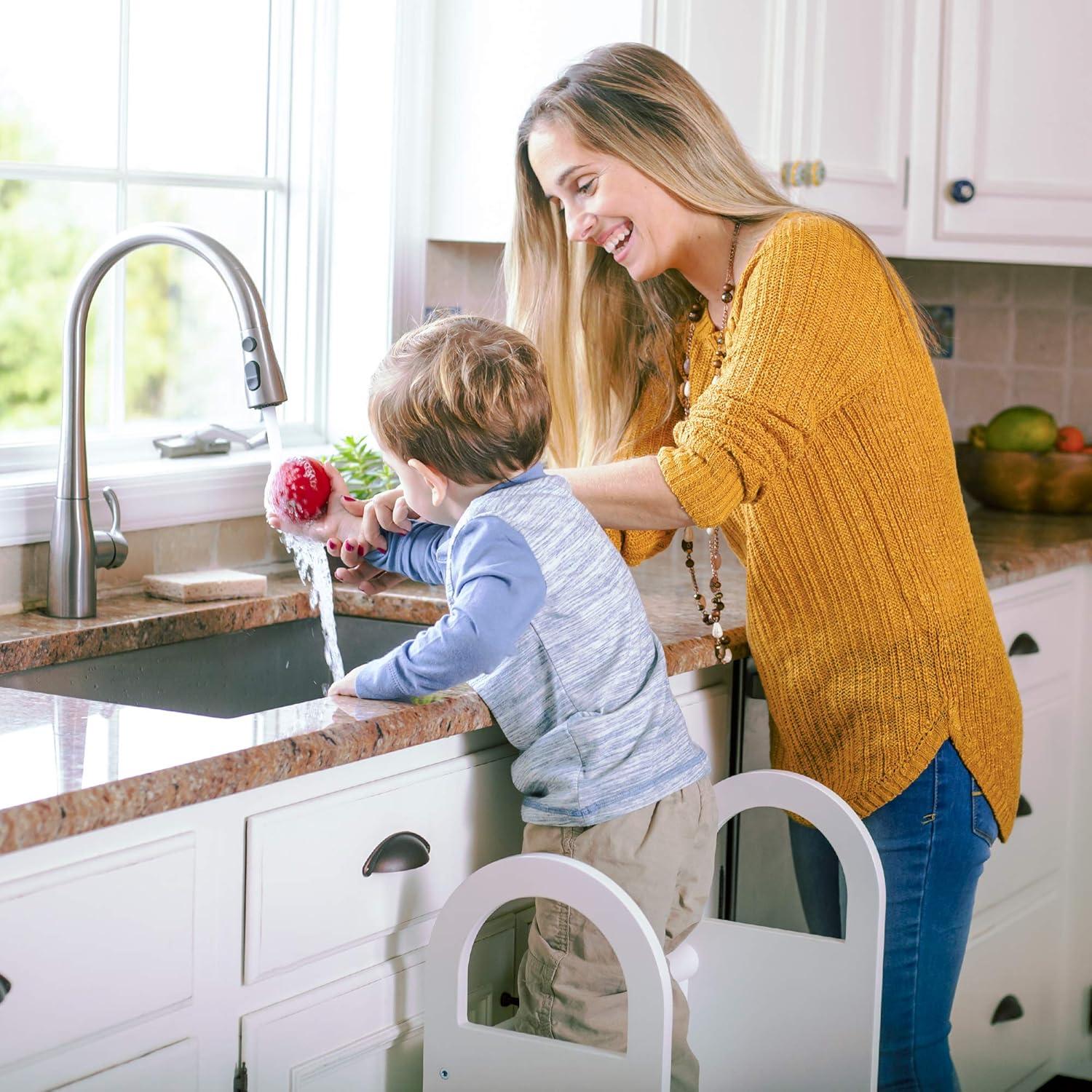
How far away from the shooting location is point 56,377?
2189 mm

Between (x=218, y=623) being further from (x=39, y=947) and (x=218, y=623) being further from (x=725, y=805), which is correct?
(x=39, y=947)

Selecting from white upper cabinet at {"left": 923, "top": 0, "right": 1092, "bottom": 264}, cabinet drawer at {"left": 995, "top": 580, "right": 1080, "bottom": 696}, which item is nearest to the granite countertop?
cabinet drawer at {"left": 995, "top": 580, "right": 1080, "bottom": 696}

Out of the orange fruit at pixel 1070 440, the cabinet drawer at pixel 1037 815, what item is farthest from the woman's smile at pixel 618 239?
the orange fruit at pixel 1070 440

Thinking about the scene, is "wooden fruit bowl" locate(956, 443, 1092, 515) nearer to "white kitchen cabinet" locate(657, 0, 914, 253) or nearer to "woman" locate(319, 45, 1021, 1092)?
"white kitchen cabinet" locate(657, 0, 914, 253)

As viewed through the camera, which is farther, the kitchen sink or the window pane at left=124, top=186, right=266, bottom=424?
the window pane at left=124, top=186, right=266, bottom=424

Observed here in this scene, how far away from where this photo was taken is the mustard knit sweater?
1.54 metres

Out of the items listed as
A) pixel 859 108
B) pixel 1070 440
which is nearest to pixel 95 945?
pixel 859 108

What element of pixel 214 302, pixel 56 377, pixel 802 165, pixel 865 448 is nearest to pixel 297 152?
pixel 214 302

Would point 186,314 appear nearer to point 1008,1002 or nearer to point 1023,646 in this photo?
point 1023,646

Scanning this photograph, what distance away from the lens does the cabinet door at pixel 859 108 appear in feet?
8.13

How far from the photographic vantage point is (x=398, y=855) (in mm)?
1440

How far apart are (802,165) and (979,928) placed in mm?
1217

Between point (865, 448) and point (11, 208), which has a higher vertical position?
point (11, 208)

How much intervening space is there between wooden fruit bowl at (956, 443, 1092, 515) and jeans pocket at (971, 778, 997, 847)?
4.52ft
